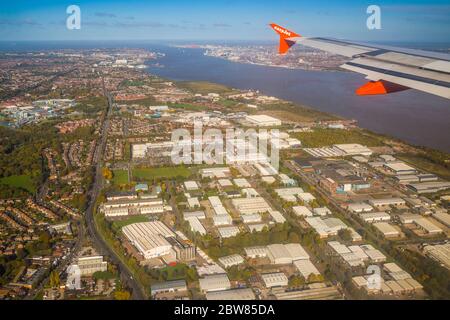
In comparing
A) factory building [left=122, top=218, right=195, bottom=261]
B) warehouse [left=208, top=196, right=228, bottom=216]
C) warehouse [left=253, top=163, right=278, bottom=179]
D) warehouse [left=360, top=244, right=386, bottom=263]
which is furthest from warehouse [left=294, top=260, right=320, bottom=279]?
warehouse [left=253, top=163, right=278, bottom=179]

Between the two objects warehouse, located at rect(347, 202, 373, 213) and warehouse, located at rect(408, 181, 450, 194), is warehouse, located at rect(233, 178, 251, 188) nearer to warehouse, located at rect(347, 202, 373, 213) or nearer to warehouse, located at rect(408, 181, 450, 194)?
warehouse, located at rect(347, 202, 373, 213)

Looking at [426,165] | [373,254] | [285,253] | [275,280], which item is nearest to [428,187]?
[426,165]

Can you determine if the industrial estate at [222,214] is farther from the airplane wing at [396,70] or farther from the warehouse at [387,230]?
the airplane wing at [396,70]

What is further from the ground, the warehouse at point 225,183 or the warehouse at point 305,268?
the warehouse at point 225,183

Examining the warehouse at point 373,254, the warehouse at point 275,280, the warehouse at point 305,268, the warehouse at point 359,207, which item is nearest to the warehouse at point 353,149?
the warehouse at point 359,207

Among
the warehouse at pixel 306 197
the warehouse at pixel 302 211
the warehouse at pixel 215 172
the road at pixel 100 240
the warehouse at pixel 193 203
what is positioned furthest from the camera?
the warehouse at pixel 215 172

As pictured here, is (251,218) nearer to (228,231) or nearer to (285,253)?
(228,231)

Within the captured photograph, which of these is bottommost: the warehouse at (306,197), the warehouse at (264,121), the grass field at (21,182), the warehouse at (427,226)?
the warehouse at (427,226)
